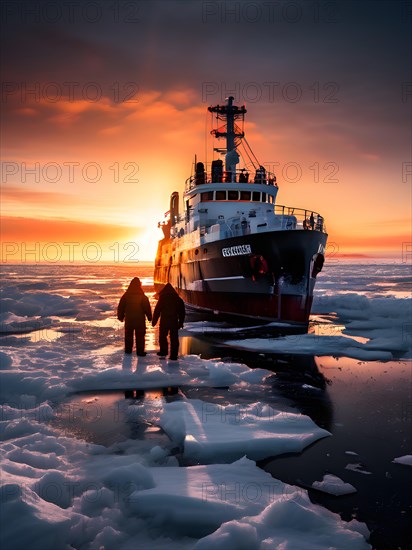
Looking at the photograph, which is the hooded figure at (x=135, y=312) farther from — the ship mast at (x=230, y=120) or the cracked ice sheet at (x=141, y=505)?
the ship mast at (x=230, y=120)

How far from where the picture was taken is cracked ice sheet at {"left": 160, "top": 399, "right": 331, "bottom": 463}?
4.91m

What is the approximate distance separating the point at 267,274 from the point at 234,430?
11.5 metres

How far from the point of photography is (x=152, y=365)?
9000mm

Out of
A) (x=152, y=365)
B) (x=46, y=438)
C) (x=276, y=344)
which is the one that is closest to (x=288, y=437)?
(x=46, y=438)

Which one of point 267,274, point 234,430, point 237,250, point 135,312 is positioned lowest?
point 234,430

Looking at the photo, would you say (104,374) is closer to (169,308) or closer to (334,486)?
(169,308)

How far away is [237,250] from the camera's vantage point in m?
17.5

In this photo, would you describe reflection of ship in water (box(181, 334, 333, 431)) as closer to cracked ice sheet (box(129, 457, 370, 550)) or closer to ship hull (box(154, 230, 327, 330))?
cracked ice sheet (box(129, 457, 370, 550))

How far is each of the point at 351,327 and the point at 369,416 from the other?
11.7 m

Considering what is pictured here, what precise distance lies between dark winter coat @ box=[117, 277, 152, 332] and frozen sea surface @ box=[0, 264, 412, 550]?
90 centimetres

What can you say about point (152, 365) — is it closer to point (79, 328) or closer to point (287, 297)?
point (79, 328)

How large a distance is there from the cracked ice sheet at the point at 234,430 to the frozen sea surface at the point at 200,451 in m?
0.02

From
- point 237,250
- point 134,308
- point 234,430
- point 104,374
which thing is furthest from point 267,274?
point 234,430

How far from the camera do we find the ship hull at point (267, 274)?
16.2 metres
